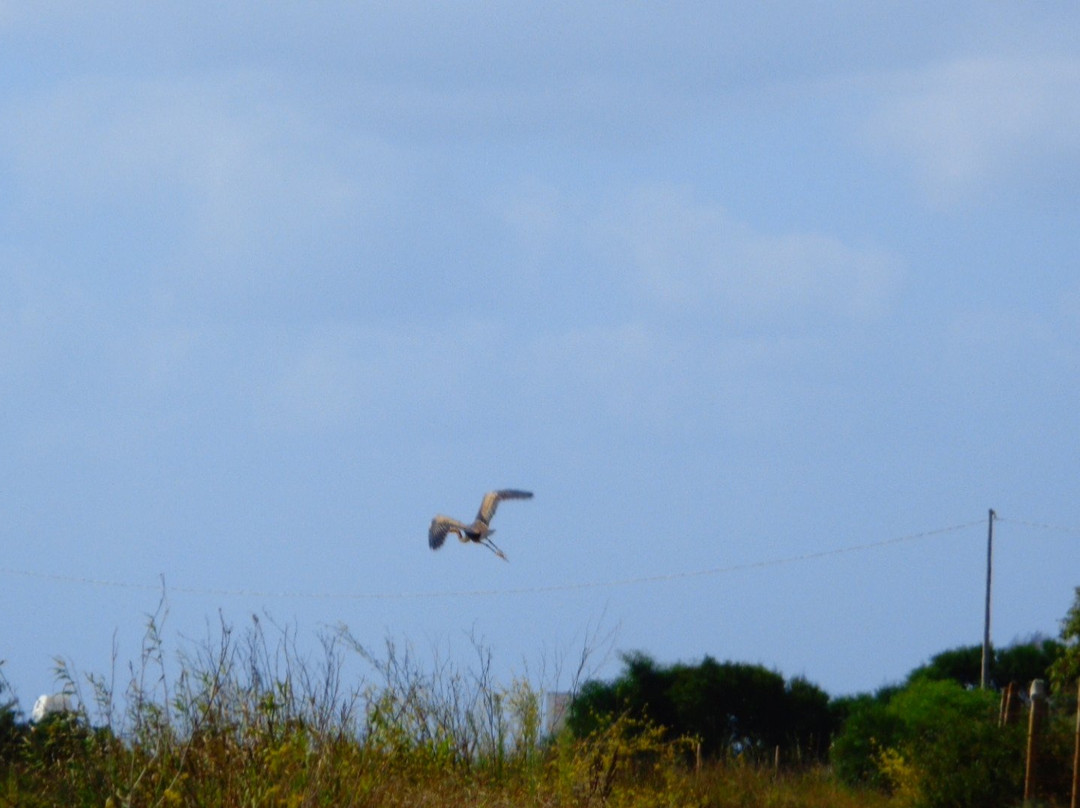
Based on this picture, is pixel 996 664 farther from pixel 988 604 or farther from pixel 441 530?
pixel 441 530

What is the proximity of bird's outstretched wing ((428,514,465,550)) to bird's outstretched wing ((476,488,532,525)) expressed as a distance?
244mm

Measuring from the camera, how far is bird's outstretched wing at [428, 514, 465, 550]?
15.0m

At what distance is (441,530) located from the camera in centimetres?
1530

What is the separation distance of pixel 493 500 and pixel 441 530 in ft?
2.89

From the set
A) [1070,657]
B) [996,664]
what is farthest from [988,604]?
[1070,657]

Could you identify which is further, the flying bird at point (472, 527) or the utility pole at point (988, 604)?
the utility pole at point (988, 604)

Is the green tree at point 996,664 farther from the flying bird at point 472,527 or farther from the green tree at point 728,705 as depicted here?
the flying bird at point 472,527

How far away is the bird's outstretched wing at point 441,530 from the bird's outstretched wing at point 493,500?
244 millimetres

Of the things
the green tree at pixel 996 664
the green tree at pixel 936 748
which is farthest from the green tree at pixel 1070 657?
the green tree at pixel 996 664

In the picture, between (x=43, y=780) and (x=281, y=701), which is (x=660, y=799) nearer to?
(x=281, y=701)

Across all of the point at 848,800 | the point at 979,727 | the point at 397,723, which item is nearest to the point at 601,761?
the point at 397,723

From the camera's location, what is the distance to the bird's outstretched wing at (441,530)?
49.4ft

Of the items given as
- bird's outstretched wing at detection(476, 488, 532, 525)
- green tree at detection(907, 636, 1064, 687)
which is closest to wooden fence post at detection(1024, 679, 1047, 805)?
bird's outstretched wing at detection(476, 488, 532, 525)

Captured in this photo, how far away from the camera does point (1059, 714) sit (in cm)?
1288
